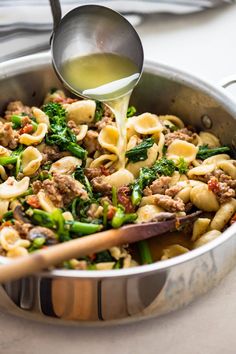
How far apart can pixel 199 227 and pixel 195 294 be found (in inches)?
16.2

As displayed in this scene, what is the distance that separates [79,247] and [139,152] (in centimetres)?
99

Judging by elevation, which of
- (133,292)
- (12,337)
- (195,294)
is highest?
(133,292)

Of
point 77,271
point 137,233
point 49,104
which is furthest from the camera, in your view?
point 49,104

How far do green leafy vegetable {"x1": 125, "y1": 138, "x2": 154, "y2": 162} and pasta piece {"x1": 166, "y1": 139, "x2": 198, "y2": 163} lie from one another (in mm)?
136

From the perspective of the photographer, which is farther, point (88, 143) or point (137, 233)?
point (88, 143)

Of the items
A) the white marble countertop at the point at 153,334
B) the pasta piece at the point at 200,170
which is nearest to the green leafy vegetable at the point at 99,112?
the pasta piece at the point at 200,170

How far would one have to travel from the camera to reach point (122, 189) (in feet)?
9.73

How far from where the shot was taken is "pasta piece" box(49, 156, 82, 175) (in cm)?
302

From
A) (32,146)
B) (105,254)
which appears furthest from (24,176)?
(105,254)

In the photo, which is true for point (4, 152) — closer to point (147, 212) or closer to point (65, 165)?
point (65, 165)

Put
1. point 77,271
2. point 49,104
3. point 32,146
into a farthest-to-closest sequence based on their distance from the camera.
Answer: point 49,104
point 32,146
point 77,271

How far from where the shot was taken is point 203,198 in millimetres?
2943

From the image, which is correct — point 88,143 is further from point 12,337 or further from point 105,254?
point 12,337

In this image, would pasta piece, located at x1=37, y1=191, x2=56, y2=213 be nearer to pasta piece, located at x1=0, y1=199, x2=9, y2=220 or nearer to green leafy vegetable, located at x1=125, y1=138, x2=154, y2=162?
pasta piece, located at x1=0, y1=199, x2=9, y2=220
